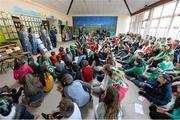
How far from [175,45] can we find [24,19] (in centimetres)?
709

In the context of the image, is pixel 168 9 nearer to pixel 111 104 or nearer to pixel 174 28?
pixel 174 28

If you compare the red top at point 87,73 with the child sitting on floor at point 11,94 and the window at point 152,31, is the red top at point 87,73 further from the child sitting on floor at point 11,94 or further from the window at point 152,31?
the window at point 152,31

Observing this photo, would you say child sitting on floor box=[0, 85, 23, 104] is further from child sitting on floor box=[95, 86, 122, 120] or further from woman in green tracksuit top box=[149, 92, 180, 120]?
woman in green tracksuit top box=[149, 92, 180, 120]

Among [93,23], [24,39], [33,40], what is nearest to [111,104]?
[24,39]

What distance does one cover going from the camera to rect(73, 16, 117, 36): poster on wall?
44.3 feet

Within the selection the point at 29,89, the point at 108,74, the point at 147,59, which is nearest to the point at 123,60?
the point at 147,59

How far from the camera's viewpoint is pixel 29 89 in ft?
6.56

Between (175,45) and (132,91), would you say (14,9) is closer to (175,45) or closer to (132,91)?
(132,91)

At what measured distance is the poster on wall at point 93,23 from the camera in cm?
1352

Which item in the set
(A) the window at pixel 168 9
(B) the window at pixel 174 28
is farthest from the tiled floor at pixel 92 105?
(A) the window at pixel 168 9

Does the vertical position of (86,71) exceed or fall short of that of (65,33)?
it falls short

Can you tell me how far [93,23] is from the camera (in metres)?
13.8

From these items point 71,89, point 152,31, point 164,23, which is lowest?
point 71,89

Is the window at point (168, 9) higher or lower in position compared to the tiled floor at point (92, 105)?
higher
